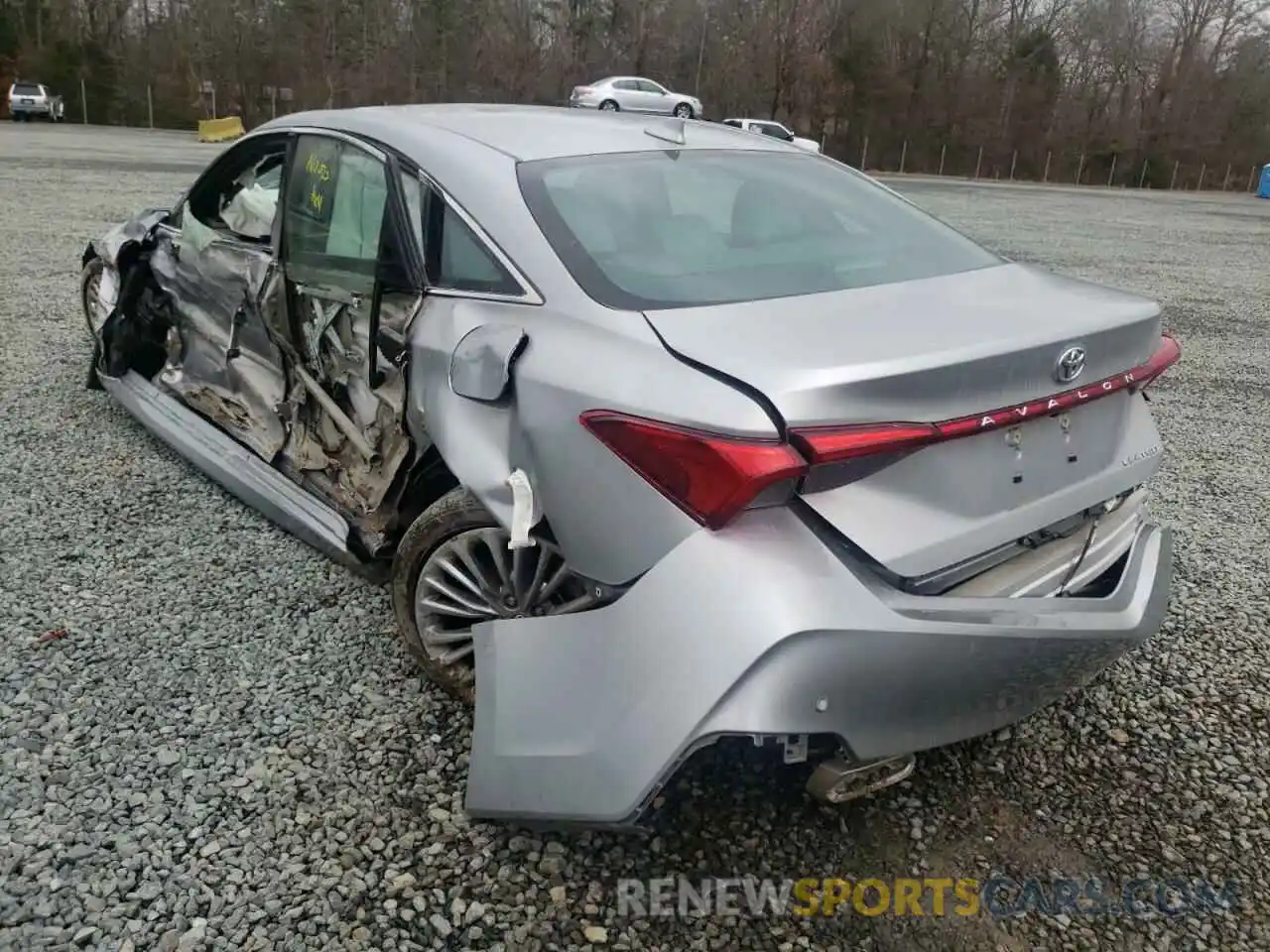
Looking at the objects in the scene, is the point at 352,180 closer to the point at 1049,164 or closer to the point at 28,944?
the point at 28,944

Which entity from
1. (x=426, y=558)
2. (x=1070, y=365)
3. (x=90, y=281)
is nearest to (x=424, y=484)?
(x=426, y=558)

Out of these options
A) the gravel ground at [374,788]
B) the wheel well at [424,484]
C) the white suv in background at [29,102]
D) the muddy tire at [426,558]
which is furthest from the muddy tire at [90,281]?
the white suv in background at [29,102]

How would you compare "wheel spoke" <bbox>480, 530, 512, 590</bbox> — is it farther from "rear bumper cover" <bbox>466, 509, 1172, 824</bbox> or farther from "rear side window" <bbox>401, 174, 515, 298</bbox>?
"rear side window" <bbox>401, 174, 515, 298</bbox>

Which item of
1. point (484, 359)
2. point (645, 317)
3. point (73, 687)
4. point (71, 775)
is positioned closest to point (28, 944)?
point (71, 775)

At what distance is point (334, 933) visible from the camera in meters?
2.11

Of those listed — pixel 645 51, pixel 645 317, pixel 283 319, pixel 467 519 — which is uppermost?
pixel 645 51

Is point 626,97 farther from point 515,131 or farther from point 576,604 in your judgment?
point 576,604

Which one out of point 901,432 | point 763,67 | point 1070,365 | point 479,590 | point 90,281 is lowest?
point 479,590

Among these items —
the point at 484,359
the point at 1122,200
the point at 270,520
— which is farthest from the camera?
the point at 1122,200

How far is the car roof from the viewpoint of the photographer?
9.53ft

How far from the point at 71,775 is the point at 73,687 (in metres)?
0.42

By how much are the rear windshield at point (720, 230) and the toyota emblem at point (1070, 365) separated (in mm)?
560

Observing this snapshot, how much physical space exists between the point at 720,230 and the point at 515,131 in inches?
28.8

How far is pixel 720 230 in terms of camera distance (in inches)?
110
